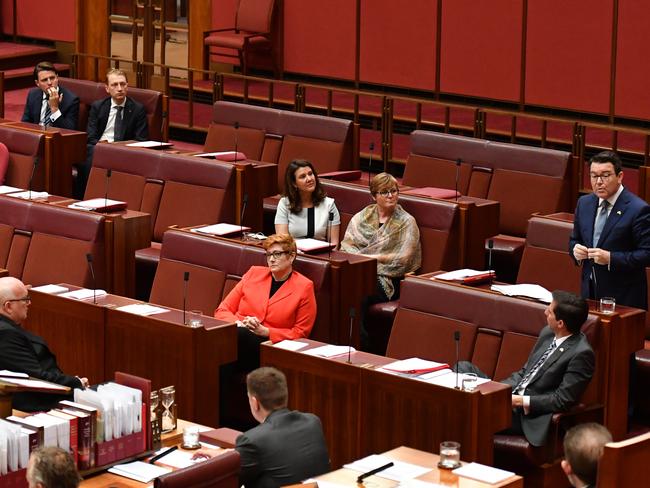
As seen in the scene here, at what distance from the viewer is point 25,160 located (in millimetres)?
6598

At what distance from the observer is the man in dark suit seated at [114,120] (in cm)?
686

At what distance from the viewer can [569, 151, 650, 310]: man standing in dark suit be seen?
4.58 meters

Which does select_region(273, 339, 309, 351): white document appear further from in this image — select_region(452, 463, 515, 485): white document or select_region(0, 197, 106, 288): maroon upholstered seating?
select_region(0, 197, 106, 288): maroon upholstered seating

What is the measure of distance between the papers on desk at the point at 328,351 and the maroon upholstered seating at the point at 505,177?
134 centimetres

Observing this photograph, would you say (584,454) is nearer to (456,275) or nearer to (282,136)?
(456,275)

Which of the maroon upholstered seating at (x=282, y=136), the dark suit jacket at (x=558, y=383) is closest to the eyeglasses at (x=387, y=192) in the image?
the maroon upholstered seating at (x=282, y=136)

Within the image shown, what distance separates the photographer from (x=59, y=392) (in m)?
3.77

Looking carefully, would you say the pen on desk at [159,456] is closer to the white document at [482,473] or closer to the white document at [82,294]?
the white document at [482,473]

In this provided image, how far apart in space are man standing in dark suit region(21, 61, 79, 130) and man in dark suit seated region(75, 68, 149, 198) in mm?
167

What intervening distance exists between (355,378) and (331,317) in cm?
77

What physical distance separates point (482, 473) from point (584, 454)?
53 centimetres

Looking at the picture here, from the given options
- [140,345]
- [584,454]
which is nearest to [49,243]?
[140,345]

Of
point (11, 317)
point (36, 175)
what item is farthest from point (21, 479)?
point (36, 175)

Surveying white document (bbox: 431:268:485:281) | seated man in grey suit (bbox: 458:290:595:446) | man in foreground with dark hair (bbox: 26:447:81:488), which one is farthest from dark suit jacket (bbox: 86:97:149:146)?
man in foreground with dark hair (bbox: 26:447:81:488)
